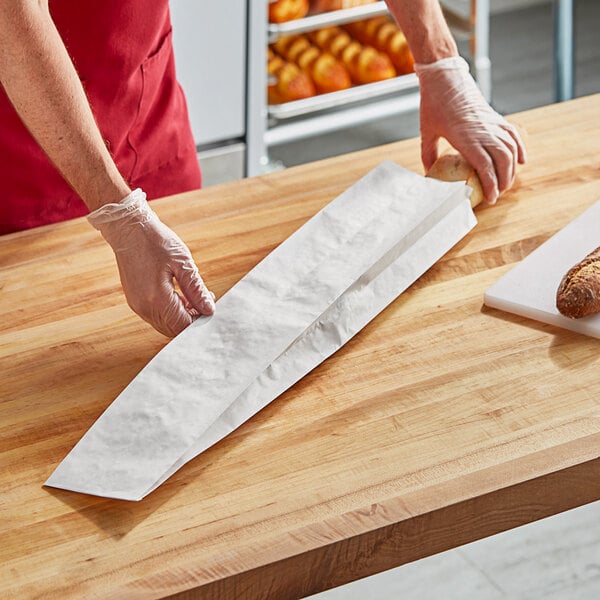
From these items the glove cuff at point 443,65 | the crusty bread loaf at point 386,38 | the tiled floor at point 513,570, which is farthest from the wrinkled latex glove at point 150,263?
the crusty bread loaf at point 386,38

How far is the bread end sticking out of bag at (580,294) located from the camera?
1.04 metres

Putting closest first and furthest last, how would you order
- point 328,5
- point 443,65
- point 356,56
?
point 443,65, point 328,5, point 356,56

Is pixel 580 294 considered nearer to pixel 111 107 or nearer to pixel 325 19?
pixel 111 107

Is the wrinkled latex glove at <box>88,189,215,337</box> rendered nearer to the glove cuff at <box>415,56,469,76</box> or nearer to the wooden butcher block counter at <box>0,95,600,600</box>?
the wooden butcher block counter at <box>0,95,600,600</box>

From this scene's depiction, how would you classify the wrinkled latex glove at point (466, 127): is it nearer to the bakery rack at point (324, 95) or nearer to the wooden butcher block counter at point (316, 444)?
the wooden butcher block counter at point (316, 444)

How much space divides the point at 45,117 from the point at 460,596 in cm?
114

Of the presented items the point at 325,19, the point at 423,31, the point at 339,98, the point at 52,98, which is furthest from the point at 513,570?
the point at 325,19

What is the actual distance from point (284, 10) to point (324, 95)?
286mm

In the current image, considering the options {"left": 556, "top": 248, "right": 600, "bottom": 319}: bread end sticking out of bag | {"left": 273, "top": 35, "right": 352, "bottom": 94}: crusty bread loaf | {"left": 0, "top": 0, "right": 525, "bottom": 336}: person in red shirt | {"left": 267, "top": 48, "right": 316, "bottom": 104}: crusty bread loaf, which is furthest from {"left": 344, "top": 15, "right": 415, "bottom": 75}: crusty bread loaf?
{"left": 556, "top": 248, "right": 600, "bottom": 319}: bread end sticking out of bag

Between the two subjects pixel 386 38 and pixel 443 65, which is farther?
pixel 386 38

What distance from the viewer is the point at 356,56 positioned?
300 centimetres

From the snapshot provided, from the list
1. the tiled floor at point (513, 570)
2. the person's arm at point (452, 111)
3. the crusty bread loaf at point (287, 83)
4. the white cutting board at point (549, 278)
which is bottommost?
the tiled floor at point (513, 570)

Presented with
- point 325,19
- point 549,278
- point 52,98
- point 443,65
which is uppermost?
point 52,98

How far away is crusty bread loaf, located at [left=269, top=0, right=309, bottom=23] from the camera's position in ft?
9.09
